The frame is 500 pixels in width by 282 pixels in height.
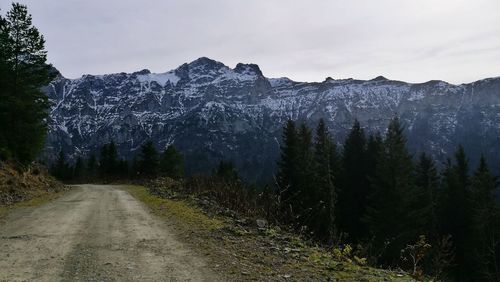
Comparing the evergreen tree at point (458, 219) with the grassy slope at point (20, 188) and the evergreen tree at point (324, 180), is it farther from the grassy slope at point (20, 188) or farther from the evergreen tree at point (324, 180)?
the grassy slope at point (20, 188)

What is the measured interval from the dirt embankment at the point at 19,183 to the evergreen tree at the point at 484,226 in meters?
33.3

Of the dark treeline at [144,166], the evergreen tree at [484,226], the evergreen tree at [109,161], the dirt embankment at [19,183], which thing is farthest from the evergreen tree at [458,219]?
the evergreen tree at [109,161]

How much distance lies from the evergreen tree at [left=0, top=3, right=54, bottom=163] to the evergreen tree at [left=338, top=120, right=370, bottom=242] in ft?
95.9

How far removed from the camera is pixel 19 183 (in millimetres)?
30766

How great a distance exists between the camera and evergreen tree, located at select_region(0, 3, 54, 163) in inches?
1396

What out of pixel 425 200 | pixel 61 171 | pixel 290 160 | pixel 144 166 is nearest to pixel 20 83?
pixel 290 160

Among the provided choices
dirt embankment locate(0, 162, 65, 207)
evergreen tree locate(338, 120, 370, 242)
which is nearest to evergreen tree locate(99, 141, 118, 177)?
dirt embankment locate(0, 162, 65, 207)

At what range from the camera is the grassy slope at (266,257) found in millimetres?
8789

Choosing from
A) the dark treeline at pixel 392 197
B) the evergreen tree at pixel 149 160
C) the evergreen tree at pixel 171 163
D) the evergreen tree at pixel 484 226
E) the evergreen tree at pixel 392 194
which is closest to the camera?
Result: the evergreen tree at pixel 392 194

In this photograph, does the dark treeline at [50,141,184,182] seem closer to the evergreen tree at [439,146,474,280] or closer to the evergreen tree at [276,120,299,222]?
the evergreen tree at [276,120,299,222]

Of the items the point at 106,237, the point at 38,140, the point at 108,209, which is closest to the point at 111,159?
the point at 38,140

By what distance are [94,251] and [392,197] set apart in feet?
98.7

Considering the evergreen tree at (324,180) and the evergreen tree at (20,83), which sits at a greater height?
the evergreen tree at (20,83)

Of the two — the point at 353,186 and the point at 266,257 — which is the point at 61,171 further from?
the point at 266,257
